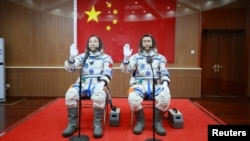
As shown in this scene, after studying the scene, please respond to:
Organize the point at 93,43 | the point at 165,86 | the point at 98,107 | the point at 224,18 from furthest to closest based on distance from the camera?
1. the point at 224,18
2. the point at 93,43
3. the point at 165,86
4. the point at 98,107

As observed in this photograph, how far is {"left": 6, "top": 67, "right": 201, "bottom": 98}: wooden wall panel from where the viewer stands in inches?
240

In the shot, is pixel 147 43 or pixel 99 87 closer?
pixel 99 87

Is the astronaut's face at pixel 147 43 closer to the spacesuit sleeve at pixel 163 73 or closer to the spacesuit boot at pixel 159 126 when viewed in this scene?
the spacesuit sleeve at pixel 163 73

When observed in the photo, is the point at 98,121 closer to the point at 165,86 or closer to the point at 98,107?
the point at 98,107

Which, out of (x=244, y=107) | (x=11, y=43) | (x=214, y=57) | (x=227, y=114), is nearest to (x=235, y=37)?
(x=214, y=57)

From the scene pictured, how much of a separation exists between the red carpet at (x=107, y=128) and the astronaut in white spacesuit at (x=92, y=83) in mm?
156

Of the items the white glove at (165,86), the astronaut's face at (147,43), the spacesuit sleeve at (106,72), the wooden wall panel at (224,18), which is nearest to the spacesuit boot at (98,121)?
the spacesuit sleeve at (106,72)

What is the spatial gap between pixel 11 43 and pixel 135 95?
4.00 m

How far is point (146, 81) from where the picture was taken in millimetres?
3611

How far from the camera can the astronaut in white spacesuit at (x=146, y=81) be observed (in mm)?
3287

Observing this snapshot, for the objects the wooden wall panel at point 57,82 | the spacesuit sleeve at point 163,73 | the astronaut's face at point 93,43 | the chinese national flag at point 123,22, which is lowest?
the wooden wall panel at point 57,82

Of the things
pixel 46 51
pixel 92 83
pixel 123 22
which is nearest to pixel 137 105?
pixel 92 83

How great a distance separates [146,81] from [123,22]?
2.77m

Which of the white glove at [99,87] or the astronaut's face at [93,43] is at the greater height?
the astronaut's face at [93,43]
